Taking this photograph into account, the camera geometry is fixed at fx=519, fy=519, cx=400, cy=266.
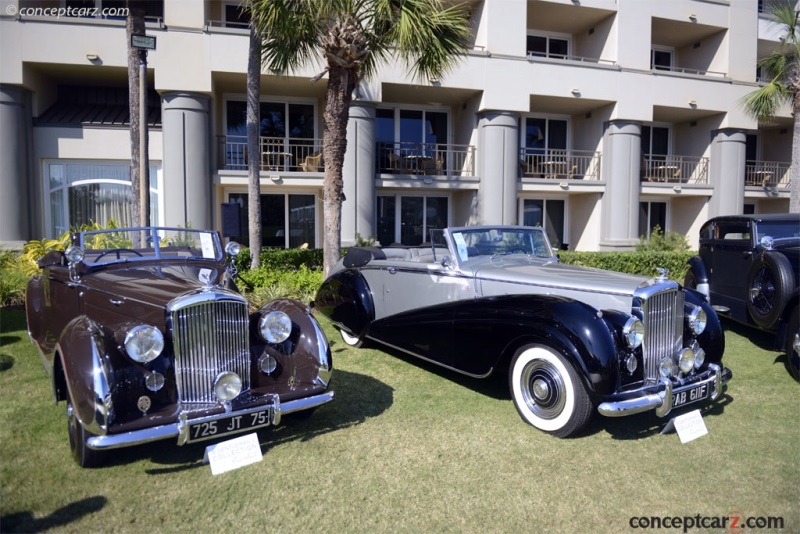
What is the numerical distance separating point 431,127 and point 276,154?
16.5 ft

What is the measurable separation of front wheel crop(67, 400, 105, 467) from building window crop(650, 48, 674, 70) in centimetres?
2043

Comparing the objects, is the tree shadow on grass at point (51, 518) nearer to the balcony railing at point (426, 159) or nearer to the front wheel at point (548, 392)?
the front wheel at point (548, 392)

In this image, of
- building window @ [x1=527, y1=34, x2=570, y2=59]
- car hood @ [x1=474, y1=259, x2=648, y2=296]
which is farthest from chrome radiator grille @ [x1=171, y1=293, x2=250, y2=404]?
building window @ [x1=527, y1=34, x2=570, y2=59]

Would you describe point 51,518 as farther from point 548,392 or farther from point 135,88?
point 135,88

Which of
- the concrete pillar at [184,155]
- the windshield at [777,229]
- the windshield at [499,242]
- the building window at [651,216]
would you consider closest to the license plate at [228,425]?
the windshield at [499,242]

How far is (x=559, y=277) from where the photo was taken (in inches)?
193

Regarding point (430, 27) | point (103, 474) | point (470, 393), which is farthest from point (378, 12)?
point (103, 474)

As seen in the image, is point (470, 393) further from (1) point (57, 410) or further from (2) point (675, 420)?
(1) point (57, 410)

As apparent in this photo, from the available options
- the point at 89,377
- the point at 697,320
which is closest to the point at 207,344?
the point at 89,377

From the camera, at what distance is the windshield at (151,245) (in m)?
5.07

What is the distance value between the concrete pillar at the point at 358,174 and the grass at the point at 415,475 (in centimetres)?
903

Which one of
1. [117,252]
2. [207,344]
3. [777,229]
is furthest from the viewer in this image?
[777,229]

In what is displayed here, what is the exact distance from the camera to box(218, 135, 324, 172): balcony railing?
1391cm

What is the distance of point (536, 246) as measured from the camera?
20.0 ft
